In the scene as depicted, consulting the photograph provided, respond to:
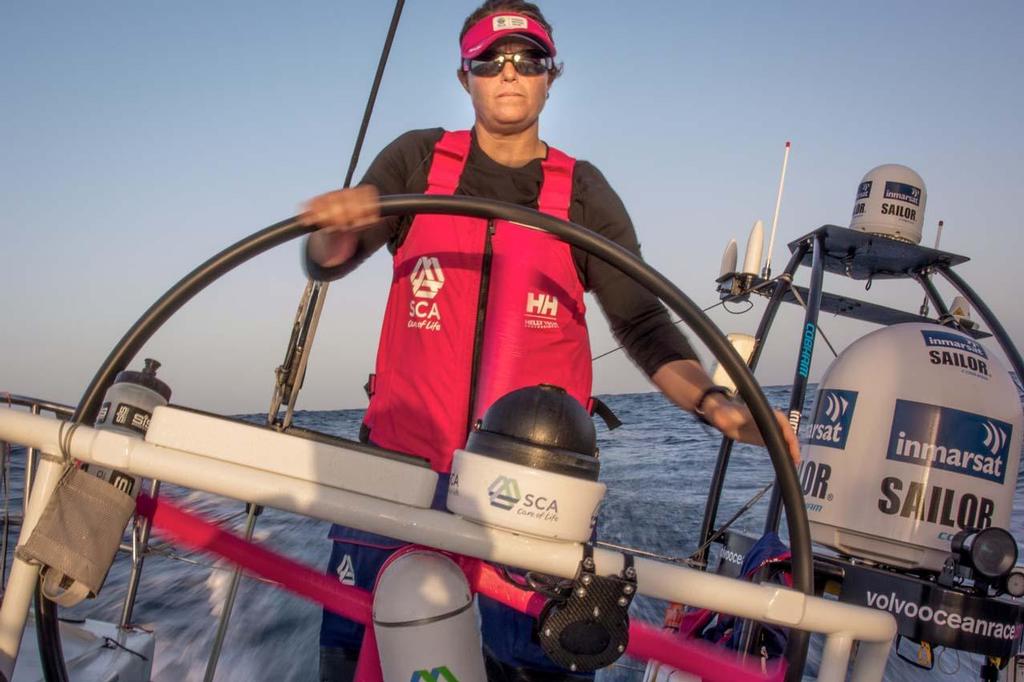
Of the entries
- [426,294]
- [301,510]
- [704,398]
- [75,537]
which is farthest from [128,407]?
[704,398]

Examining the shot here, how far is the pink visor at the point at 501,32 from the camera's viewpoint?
63.7 inches

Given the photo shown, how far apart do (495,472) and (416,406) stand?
0.63 m

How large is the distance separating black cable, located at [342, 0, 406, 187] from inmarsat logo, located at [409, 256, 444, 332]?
706 mm

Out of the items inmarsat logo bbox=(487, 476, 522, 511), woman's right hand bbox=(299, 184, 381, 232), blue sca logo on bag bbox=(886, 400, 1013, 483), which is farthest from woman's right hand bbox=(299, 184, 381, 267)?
blue sca logo on bag bbox=(886, 400, 1013, 483)

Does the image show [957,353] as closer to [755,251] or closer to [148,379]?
[755,251]

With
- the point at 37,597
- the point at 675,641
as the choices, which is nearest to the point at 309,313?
the point at 37,597

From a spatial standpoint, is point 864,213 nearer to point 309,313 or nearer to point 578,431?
point 309,313

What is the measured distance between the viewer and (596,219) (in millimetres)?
1733

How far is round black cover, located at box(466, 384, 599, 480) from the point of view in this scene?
1.07 meters

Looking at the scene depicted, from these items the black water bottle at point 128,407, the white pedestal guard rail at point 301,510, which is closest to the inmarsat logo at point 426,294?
the black water bottle at point 128,407

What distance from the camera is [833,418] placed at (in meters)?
2.49

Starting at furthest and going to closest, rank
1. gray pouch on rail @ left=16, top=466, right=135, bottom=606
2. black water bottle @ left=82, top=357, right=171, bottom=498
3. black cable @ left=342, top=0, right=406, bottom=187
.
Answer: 1. black cable @ left=342, top=0, right=406, bottom=187
2. black water bottle @ left=82, top=357, right=171, bottom=498
3. gray pouch on rail @ left=16, top=466, right=135, bottom=606

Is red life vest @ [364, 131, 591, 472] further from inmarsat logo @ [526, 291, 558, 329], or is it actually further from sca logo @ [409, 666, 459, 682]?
sca logo @ [409, 666, 459, 682]

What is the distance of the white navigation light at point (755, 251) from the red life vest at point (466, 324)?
2.05 meters
